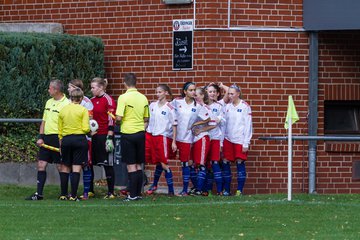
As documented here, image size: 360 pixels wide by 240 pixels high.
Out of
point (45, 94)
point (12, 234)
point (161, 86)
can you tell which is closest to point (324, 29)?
point (161, 86)

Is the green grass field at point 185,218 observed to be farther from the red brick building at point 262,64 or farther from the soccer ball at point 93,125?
the red brick building at point 262,64

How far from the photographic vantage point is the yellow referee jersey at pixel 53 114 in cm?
1706

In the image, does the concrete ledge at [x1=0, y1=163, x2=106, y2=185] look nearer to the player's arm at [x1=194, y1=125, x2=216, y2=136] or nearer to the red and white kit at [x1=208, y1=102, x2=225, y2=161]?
the player's arm at [x1=194, y1=125, x2=216, y2=136]

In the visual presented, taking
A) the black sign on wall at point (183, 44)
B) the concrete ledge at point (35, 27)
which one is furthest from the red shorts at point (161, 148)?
the concrete ledge at point (35, 27)

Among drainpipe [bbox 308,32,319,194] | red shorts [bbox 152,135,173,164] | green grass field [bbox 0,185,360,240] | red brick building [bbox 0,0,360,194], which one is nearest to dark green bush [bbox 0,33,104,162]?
red brick building [bbox 0,0,360,194]

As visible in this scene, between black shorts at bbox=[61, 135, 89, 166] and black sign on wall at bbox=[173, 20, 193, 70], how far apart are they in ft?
11.0

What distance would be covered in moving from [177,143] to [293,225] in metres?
4.62

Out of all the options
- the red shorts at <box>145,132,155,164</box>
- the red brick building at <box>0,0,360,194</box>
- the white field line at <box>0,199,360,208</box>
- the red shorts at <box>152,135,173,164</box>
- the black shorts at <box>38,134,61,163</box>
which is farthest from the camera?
the red brick building at <box>0,0,360,194</box>

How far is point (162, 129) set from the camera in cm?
1781

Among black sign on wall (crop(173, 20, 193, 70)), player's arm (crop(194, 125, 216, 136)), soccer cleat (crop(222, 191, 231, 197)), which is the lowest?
soccer cleat (crop(222, 191, 231, 197))

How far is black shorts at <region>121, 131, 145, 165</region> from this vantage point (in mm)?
16562

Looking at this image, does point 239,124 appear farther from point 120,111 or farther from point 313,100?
point 120,111

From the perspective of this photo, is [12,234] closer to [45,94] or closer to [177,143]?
[177,143]

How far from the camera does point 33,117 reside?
64.1ft
